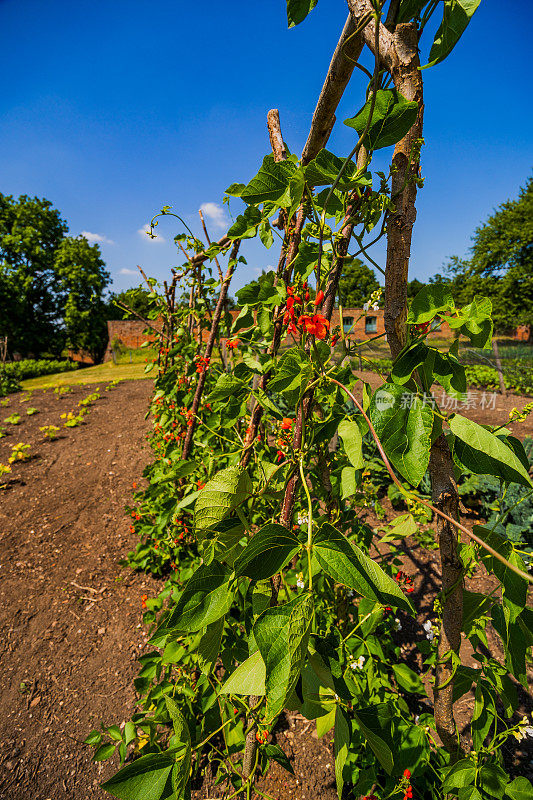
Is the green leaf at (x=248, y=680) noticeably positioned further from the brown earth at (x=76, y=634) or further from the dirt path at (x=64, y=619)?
the dirt path at (x=64, y=619)

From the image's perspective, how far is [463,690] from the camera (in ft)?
3.28

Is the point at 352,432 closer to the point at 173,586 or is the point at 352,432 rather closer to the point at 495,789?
the point at 495,789

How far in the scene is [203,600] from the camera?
0.75m

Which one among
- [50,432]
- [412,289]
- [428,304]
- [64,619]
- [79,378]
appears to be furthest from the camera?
[412,289]

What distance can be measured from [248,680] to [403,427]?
57 centimetres

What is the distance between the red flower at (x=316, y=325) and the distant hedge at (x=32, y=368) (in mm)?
15807

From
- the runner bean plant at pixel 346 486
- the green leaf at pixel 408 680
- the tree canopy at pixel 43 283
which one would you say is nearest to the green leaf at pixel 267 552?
the runner bean plant at pixel 346 486

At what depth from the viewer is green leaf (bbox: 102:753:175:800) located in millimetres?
726

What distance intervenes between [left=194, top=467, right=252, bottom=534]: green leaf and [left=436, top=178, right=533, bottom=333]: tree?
27632 millimetres

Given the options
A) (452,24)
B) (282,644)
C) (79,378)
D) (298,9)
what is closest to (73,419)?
(282,644)

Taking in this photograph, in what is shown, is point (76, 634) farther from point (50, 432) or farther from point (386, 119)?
point (50, 432)

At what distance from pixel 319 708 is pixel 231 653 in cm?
42

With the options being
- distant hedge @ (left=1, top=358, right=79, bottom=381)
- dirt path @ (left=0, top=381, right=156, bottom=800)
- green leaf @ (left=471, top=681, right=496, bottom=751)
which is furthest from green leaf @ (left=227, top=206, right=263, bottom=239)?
distant hedge @ (left=1, top=358, right=79, bottom=381)

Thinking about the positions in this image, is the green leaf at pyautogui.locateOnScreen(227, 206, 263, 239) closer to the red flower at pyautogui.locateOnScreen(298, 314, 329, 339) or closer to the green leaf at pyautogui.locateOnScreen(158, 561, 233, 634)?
the red flower at pyautogui.locateOnScreen(298, 314, 329, 339)
